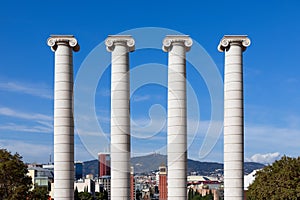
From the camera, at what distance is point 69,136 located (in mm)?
45781

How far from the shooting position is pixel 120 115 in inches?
1820

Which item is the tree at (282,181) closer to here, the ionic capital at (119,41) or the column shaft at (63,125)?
the ionic capital at (119,41)

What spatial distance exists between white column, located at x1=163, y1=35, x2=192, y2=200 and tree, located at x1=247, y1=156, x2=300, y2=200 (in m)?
38.1

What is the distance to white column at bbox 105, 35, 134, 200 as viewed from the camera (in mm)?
45562

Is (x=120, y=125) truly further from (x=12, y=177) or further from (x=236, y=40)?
(x=12, y=177)

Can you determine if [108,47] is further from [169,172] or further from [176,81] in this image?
[169,172]

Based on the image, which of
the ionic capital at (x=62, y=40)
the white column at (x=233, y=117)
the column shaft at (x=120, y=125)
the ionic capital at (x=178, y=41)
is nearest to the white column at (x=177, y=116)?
the ionic capital at (x=178, y=41)

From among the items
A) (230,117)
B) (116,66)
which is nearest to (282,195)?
(230,117)

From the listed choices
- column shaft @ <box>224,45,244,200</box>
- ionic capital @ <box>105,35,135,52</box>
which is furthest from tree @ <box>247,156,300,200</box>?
ionic capital @ <box>105,35,135,52</box>

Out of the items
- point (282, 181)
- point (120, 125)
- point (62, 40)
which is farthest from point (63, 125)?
point (282, 181)

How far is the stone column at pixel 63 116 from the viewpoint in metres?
45.3

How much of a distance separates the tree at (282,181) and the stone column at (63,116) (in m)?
44.0

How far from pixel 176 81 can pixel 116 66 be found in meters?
5.40

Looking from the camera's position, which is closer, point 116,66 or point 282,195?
point 116,66
